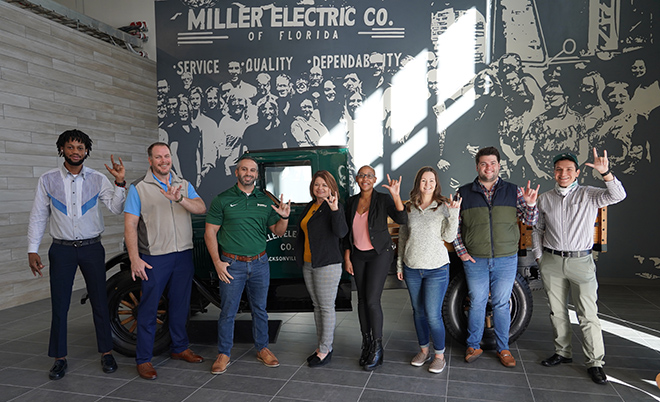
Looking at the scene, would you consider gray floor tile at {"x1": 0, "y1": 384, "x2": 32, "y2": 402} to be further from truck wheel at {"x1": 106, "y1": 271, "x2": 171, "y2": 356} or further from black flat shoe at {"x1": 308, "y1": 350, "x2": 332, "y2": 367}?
black flat shoe at {"x1": 308, "y1": 350, "x2": 332, "y2": 367}

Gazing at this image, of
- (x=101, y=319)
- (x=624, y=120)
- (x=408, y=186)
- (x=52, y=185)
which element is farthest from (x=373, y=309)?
(x=624, y=120)

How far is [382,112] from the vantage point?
21.7 feet

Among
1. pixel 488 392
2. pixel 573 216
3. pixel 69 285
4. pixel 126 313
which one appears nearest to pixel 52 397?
pixel 69 285

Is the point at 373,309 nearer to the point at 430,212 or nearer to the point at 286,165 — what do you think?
the point at 430,212

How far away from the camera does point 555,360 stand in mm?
3377

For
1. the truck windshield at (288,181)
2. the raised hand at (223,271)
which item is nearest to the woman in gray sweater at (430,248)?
the truck windshield at (288,181)

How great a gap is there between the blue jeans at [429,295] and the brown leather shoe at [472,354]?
0.83 feet

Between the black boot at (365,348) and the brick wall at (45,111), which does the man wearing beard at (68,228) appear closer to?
the black boot at (365,348)

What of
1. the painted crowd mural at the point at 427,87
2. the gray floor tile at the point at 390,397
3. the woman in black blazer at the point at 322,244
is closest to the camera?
the gray floor tile at the point at 390,397

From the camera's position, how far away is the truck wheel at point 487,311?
3676 mm

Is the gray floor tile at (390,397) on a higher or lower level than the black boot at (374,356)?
lower

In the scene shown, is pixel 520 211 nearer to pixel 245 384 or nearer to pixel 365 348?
pixel 365 348

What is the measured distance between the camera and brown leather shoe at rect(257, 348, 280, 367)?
11.3ft

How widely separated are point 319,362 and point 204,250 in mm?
1370
